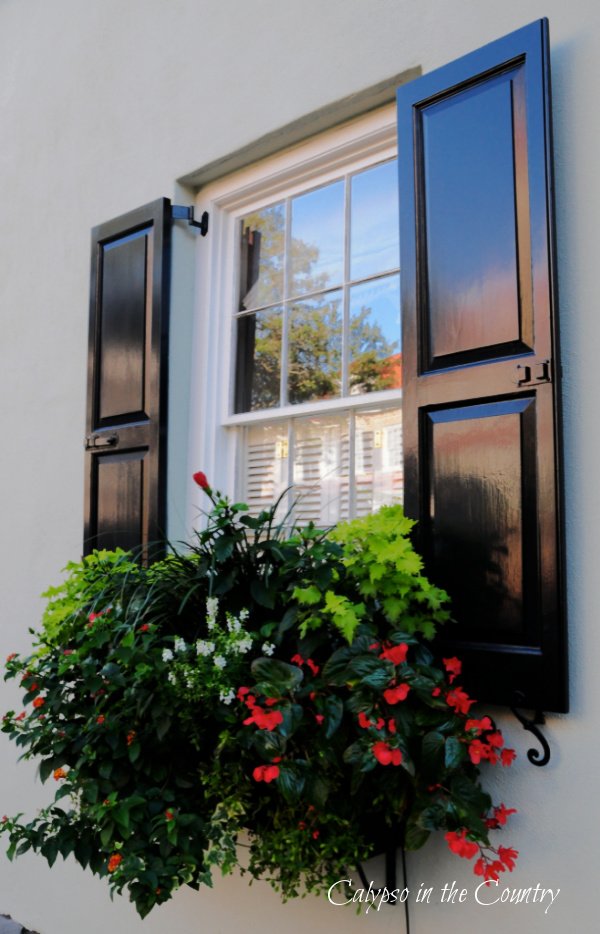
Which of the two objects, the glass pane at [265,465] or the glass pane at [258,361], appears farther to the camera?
the glass pane at [258,361]

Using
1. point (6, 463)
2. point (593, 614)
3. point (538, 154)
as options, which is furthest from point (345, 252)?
point (6, 463)

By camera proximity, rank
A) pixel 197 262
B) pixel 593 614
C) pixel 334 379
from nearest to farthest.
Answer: pixel 593 614 < pixel 334 379 < pixel 197 262

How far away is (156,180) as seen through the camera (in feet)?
11.3

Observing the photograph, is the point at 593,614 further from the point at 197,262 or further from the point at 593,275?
the point at 197,262

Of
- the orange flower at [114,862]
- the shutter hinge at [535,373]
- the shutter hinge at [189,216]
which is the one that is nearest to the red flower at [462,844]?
the orange flower at [114,862]

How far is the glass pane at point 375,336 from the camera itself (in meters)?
2.82

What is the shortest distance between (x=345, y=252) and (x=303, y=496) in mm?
871

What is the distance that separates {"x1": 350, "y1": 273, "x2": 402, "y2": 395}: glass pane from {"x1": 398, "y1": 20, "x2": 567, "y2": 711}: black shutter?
0.38 meters

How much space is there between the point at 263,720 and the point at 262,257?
6.52 ft

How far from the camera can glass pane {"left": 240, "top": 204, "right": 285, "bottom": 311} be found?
10.6ft

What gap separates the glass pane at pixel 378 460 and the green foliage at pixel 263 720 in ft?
1.54

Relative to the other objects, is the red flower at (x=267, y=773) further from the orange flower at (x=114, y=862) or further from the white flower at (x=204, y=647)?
the orange flower at (x=114, y=862)

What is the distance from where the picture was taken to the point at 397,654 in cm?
192

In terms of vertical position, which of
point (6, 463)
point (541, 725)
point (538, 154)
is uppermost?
point (538, 154)
